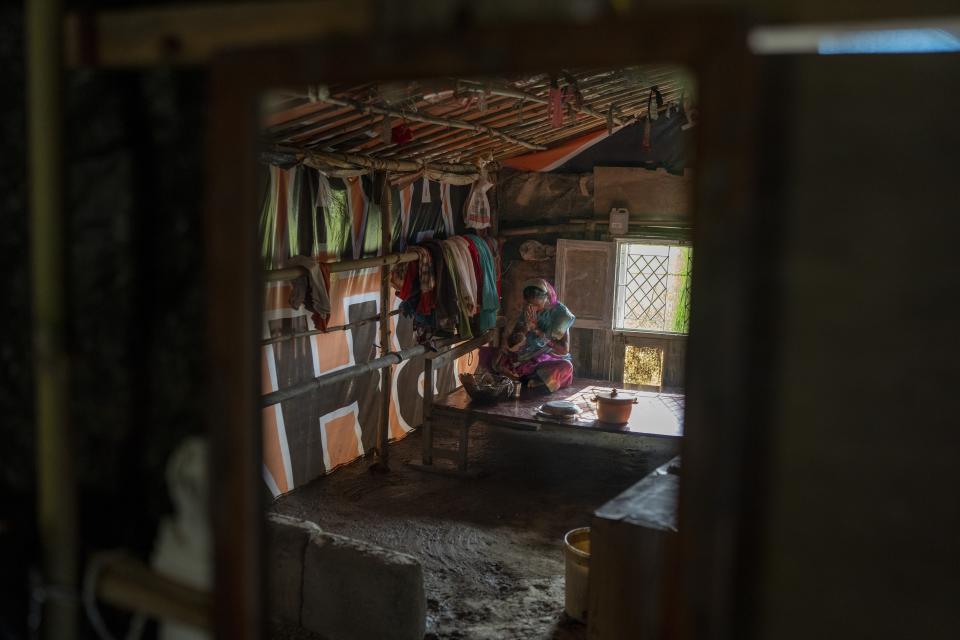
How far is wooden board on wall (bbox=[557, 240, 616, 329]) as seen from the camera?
11133 mm

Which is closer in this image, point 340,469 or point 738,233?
point 738,233

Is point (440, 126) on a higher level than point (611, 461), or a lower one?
higher

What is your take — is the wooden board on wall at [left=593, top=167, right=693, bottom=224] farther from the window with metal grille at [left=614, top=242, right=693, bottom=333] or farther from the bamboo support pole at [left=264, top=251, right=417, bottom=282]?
the bamboo support pole at [left=264, top=251, right=417, bottom=282]

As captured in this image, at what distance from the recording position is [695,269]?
192 cm

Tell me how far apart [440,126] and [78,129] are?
19.0 feet

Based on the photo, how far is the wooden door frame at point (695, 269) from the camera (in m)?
1.62

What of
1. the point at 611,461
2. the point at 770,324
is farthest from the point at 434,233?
the point at 770,324

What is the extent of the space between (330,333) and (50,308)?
18.7 ft

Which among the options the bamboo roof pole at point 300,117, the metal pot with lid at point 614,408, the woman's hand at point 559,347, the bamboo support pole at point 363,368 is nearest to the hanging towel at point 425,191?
the bamboo support pole at point 363,368

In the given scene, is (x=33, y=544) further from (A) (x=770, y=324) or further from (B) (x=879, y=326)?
(B) (x=879, y=326)

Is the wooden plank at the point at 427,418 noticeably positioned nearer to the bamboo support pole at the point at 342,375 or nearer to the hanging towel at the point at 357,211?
the bamboo support pole at the point at 342,375

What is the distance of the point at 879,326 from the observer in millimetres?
1696

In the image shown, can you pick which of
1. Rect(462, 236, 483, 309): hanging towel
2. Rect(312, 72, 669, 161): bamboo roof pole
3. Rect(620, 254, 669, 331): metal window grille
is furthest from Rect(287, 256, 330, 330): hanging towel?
Rect(620, 254, 669, 331): metal window grille

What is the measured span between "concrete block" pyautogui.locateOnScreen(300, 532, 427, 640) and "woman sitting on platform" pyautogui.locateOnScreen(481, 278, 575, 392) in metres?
4.21
